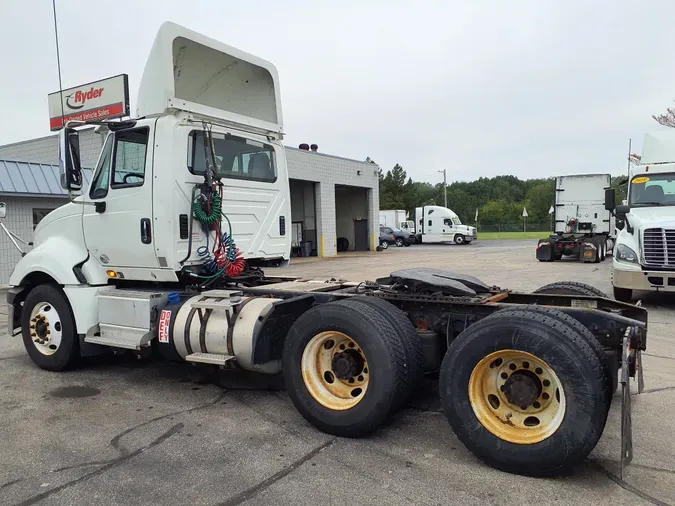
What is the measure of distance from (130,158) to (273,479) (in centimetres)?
371

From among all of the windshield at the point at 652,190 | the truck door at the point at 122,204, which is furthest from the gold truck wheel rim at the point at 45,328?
the windshield at the point at 652,190

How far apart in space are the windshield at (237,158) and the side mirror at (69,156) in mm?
1140

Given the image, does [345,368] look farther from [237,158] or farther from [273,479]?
[237,158]

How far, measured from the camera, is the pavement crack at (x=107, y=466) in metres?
3.40

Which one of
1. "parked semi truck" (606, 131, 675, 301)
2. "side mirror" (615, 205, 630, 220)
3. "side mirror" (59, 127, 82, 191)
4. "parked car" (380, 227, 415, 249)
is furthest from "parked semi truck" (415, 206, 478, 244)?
"side mirror" (59, 127, 82, 191)

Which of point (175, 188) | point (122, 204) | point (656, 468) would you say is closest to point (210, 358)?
point (175, 188)

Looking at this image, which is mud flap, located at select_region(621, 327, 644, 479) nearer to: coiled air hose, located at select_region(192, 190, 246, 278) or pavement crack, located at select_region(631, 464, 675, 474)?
pavement crack, located at select_region(631, 464, 675, 474)

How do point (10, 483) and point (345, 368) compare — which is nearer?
point (10, 483)

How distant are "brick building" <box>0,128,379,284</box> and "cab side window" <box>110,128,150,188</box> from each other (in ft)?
38.5

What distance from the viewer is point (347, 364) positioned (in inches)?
168

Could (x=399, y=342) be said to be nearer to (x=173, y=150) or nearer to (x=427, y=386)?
(x=427, y=386)

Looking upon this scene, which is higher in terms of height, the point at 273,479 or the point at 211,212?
the point at 211,212

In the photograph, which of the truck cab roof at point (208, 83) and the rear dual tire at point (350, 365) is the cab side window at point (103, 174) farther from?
the rear dual tire at point (350, 365)

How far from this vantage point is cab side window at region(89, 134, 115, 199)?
19.1 ft
